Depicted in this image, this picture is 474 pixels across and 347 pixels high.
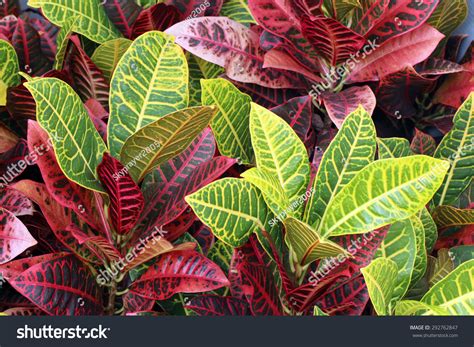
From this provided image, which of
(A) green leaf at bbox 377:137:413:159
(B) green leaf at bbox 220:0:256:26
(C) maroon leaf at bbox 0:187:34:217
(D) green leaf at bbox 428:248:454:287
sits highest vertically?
(B) green leaf at bbox 220:0:256:26

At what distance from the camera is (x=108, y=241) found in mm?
784

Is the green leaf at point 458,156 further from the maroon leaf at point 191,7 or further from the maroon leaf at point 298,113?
the maroon leaf at point 191,7

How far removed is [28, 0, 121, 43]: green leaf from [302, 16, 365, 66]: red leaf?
0.34m

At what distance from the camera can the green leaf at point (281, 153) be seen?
33.0 inches

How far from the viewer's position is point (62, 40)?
37.9 inches

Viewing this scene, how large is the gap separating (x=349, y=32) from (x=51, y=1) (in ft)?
1.57

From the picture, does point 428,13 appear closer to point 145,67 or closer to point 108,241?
point 145,67

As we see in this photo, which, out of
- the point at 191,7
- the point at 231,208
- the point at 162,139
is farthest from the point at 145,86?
the point at 191,7

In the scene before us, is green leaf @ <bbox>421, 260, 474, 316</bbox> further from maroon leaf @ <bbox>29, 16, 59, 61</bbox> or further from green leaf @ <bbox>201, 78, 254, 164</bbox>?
maroon leaf @ <bbox>29, 16, 59, 61</bbox>

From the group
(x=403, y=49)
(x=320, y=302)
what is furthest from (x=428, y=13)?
(x=320, y=302)

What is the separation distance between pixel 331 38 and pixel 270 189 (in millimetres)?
309

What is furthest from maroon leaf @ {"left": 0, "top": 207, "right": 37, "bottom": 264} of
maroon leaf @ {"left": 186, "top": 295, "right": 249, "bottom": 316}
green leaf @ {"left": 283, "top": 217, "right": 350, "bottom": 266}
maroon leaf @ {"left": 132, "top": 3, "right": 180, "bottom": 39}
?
maroon leaf @ {"left": 132, "top": 3, "right": 180, "bottom": 39}

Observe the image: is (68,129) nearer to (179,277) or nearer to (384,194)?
(179,277)

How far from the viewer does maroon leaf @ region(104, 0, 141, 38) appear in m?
1.08
